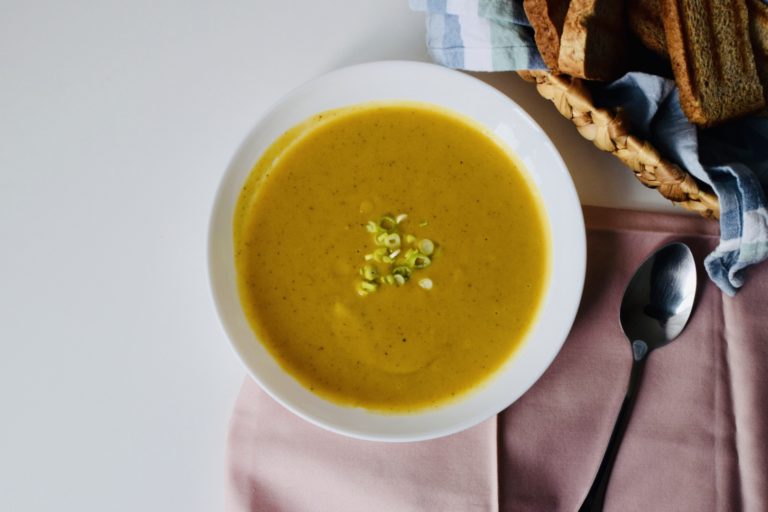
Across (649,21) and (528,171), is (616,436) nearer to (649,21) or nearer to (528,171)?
(528,171)

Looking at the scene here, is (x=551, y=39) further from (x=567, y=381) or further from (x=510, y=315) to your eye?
(x=567, y=381)

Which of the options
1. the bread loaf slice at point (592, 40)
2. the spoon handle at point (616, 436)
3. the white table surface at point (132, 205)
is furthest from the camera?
the white table surface at point (132, 205)

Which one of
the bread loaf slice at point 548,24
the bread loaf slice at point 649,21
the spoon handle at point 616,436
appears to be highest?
the bread loaf slice at point 548,24

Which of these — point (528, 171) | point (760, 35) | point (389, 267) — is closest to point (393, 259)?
point (389, 267)

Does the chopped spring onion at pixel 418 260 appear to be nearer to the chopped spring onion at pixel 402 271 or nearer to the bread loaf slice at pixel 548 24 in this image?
the chopped spring onion at pixel 402 271

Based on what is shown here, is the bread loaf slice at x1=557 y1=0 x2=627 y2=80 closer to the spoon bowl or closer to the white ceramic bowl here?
the white ceramic bowl

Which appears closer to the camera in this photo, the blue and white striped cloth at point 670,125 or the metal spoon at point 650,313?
the blue and white striped cloth at point 670,125

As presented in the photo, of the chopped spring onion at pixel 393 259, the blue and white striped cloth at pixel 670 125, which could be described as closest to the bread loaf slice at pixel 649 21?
the blue and white striped cloth at pixel 670 125
